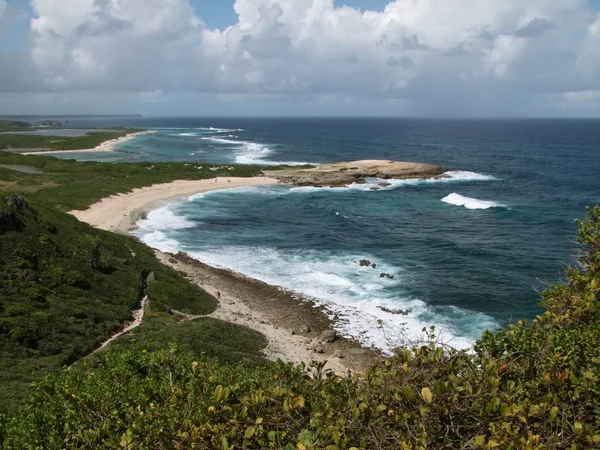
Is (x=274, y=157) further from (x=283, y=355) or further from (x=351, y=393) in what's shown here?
(x=351, y=393)

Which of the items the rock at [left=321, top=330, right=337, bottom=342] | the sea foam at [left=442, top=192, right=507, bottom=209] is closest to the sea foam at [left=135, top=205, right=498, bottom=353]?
the rock at [left=321, top=330, right=337, bottom=342]

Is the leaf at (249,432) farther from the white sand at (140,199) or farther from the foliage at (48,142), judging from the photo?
the foliage at (48,142)

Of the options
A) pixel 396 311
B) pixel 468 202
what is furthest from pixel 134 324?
pixel 468 202

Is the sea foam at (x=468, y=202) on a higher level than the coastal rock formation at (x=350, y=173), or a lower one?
lower

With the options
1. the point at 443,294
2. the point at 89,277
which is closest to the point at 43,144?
the point at 89,277

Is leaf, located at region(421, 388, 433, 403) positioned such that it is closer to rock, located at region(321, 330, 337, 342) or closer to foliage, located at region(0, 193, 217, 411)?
foliage, located at region(0, 193, 217, 411)

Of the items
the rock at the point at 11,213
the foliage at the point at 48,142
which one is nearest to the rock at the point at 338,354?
the rock at the point at 11,213

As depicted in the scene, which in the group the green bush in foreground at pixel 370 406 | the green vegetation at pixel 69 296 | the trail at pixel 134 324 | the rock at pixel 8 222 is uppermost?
the green bush in foreground at pixel 370 406
